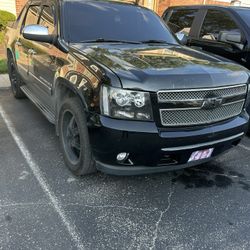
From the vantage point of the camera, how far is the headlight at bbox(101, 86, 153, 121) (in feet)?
8.49

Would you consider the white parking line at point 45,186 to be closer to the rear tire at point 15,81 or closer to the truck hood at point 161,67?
the rear tire at point 15,81

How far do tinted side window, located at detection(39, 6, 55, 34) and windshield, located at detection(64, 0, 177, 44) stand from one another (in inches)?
9.2

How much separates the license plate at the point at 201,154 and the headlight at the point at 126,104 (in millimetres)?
645

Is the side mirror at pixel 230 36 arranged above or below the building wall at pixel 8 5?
above

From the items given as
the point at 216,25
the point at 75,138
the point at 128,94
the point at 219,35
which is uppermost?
the point at 216,25

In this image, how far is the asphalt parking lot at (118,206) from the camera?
100 inches

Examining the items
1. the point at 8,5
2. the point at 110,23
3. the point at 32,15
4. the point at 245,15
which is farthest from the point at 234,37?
the point at 8,5

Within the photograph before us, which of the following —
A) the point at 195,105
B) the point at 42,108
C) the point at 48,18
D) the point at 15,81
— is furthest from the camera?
the point at 15,81

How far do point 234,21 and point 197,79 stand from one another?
2.97 meters

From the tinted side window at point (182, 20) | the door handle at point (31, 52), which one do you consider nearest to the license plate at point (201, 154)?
the door handle at point (31, 52)

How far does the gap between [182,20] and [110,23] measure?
283 cm

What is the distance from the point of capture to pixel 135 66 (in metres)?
2.80

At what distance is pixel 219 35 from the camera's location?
5.19m

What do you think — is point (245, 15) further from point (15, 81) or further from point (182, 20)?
point (15, 81)
